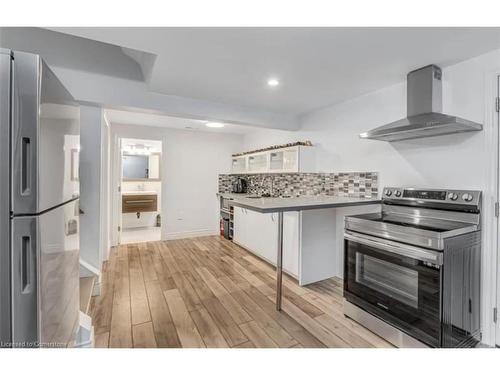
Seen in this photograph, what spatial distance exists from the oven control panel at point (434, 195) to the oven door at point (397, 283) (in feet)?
1.94

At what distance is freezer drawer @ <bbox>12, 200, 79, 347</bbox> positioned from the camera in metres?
0.85

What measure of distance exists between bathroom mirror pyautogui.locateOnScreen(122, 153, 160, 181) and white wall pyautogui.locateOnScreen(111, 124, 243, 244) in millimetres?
1185


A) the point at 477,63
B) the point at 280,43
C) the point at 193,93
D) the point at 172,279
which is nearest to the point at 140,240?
the point at 172,279

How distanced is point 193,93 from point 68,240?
1.83 meters

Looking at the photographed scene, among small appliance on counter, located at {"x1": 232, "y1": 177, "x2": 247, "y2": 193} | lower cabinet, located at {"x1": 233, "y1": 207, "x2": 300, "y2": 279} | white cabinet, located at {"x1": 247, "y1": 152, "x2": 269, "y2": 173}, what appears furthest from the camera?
small appliance on counter, located at {"x1": 232, "y1": 177, "x2": 247, "y2": 193}

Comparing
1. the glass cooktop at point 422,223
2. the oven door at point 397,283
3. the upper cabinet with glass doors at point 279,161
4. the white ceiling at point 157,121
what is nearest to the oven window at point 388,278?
the oven door at point 397,283

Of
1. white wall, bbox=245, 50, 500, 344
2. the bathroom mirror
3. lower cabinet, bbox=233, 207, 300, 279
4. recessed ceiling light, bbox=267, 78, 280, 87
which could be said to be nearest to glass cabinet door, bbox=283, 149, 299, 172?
white wall, bbox=245, 50, 500, 344

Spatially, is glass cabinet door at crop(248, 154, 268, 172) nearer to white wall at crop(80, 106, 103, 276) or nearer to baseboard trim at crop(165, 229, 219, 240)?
baseboard trim at crop(165, 229, 219, 240)

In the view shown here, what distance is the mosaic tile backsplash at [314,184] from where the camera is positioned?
2.58 meters

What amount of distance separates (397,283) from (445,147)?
1.15 metres

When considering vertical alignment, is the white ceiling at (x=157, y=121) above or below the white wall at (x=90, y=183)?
above

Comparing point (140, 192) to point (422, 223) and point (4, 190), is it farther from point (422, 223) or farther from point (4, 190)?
point (422, 223)

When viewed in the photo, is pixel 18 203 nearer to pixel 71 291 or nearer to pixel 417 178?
pixel 71 291

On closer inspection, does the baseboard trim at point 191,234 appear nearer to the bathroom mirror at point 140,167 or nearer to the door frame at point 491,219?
the bathroom mirror at point 140,167
